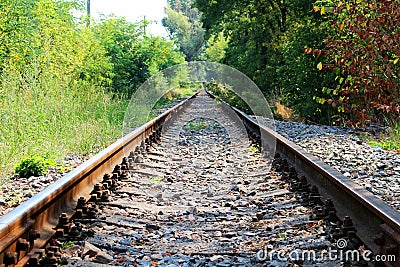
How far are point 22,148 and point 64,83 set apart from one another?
3846 millimetres

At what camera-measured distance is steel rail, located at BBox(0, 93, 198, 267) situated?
2.62 meters

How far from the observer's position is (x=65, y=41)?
14.0 meters

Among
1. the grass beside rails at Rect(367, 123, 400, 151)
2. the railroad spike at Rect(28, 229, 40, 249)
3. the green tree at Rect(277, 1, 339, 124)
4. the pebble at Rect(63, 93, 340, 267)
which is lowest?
the pebble at Rect(63, 93, 340, 267)

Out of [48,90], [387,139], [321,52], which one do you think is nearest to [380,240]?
[321,52]

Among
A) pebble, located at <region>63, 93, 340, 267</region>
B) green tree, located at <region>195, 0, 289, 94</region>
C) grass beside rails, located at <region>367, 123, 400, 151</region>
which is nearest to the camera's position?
pebble, located at <region>63, 93, 340, 267</region>

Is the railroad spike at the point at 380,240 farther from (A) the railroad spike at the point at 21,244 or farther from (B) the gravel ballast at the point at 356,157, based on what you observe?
(A) the railroad spike at the point at 21,244

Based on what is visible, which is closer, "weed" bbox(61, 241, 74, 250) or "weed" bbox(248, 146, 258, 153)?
"weed" bbox(61, 241, 74, 250)

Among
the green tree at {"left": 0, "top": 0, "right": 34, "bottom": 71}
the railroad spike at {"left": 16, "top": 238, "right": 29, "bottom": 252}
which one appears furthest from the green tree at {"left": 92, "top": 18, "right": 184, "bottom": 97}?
the railroad spike at {"left": 16, "top": 238, "right": 29, "bottom": 252}

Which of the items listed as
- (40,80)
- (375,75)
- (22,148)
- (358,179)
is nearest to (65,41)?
(40,80)

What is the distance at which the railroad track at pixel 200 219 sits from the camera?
2994mm

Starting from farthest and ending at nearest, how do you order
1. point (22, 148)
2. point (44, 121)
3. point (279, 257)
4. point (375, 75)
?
point (44, 121) → point (375, 75) → point (22, 148) → point (279, 257)

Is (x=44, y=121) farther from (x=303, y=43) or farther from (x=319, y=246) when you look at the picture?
(x=303, y=43)

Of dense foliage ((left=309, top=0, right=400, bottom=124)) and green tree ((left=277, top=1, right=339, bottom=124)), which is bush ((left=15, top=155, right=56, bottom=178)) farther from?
green tree ((left=277, top=1, right=339, bottom=124))

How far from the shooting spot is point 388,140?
8352 mm
